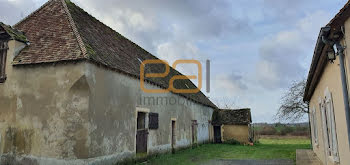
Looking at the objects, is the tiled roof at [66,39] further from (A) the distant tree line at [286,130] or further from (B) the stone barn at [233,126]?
(A) the distant tree line at [286,130]

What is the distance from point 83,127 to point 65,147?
0.81 metres

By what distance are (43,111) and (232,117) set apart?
18.1 m

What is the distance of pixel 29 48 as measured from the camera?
952 cm

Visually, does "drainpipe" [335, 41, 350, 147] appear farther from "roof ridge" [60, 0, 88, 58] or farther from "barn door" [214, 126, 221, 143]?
"barn door" [214, 126, 221, 143]

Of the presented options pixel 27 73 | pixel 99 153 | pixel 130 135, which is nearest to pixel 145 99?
pixel 130 135

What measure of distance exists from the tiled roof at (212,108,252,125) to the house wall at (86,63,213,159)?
10.2 metres

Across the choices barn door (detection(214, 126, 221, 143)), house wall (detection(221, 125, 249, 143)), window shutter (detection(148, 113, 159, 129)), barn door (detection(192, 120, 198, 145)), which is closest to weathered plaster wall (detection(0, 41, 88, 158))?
window shutter (detection(148, 113, 159, 129))

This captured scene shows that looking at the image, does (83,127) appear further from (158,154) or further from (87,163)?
(158,154)

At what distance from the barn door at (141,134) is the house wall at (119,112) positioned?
37 cm

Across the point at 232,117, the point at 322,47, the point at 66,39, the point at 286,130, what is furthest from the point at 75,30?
the point at 286,130

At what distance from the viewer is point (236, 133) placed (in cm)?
2303

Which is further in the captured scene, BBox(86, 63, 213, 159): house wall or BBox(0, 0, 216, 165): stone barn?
BBox(86, 63, 213, 159): house wall

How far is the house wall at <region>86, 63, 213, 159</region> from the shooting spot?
336 inches

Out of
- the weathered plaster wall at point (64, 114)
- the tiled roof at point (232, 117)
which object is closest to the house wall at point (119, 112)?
the weathered plaster wall at point (64, 114)
